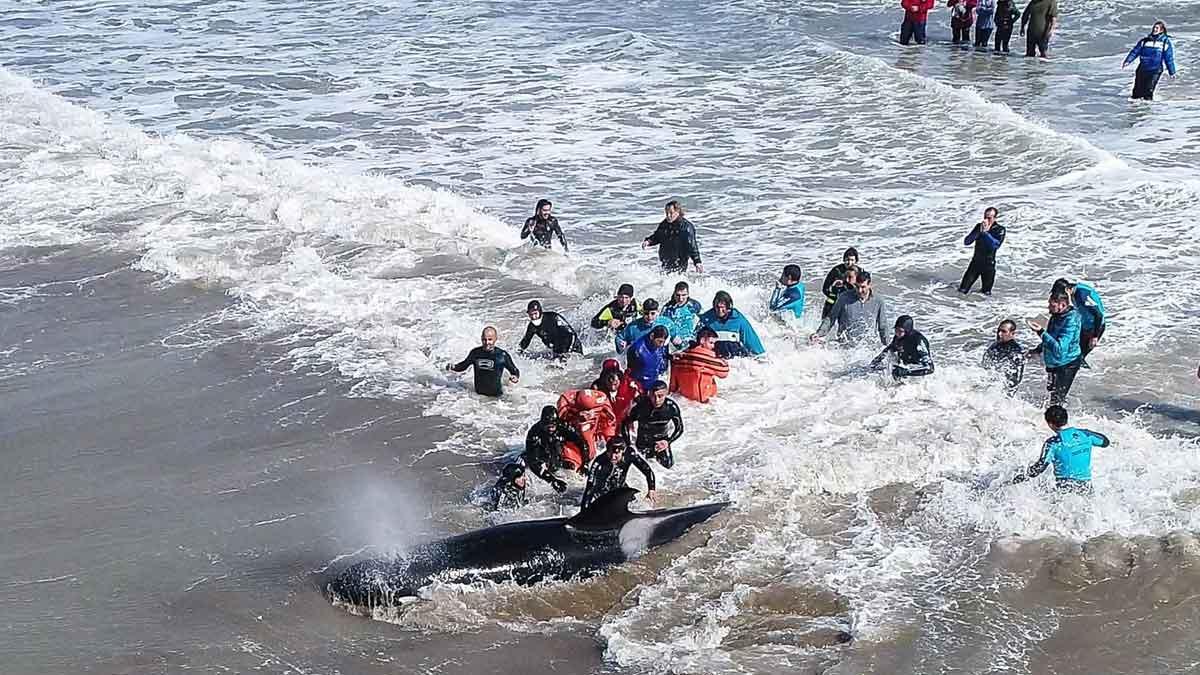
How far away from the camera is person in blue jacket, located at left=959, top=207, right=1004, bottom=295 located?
1731 cm

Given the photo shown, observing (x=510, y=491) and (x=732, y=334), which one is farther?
(x=732, y=334)

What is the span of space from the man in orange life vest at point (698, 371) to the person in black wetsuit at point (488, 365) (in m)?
1.76

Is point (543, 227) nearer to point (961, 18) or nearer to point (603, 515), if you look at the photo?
point (603, 515)

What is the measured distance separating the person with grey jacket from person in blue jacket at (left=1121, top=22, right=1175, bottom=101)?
1637 cm

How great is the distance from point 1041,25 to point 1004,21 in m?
1.24

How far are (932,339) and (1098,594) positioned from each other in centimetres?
643

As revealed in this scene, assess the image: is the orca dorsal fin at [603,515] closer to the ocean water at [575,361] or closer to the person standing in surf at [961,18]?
the ocean water at [575,361]

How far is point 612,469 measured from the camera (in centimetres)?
1178

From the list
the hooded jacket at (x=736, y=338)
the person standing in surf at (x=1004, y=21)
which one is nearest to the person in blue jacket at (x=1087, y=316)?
the hooded jacket at (x=736, y=338)

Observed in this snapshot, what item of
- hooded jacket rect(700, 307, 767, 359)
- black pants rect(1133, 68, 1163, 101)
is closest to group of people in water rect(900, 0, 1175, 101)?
black pants rect(1133, 68, 1163, 101)

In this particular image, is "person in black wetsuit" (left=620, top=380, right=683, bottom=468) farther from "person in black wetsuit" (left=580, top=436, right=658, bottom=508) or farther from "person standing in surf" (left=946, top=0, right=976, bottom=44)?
"person standing in surf" (left=946, top=0, right=976, bottom=44)

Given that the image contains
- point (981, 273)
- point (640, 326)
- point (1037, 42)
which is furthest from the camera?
point (1037, 42)

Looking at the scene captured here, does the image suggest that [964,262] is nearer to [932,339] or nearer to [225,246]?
[932,339]

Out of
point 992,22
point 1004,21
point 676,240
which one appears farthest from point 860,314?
point 992,22
